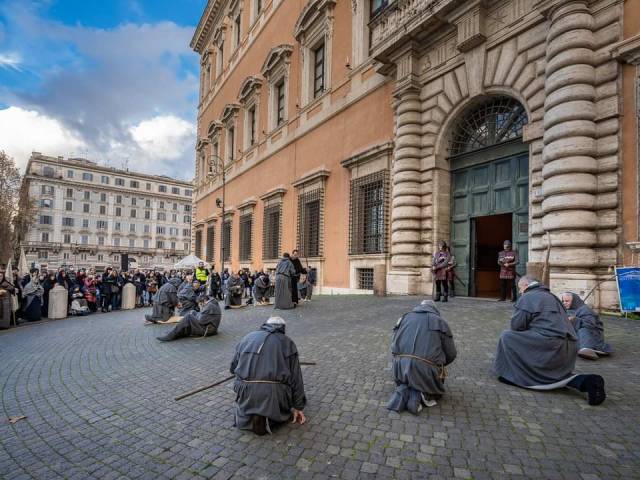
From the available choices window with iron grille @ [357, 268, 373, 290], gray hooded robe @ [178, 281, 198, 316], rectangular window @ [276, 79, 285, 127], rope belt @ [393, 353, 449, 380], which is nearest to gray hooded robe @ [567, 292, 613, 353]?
rope belt @ [393, 353, 449, 380]

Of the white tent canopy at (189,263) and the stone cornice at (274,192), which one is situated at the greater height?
the stone cornice at (274,192)

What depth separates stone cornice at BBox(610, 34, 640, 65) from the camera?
7.55 meters

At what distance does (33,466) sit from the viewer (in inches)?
Answer: 131

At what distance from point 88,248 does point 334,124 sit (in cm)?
6779

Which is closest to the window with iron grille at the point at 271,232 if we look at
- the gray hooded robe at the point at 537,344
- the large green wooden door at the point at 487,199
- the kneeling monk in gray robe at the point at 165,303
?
the kneeling monk in gray robe at the point at 165,303

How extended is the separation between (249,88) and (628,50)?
21.1m

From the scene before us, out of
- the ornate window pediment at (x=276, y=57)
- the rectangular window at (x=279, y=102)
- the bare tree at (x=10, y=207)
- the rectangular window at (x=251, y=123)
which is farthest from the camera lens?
the bare tree at (x=10, y=207)

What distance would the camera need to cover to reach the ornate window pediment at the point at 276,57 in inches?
806

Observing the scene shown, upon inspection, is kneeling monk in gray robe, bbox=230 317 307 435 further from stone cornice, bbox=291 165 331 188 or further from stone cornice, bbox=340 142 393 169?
stone cornice, bbox=291 165 331 188

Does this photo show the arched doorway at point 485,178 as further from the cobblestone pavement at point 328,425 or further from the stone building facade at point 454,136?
the cobblestone pavement at point 328,425

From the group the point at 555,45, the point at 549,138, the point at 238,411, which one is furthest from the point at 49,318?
the point at 555,45

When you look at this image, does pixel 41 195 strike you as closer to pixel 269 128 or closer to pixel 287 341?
pixel 269 128

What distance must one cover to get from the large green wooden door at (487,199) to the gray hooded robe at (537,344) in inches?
237

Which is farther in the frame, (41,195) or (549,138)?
(41,195)
